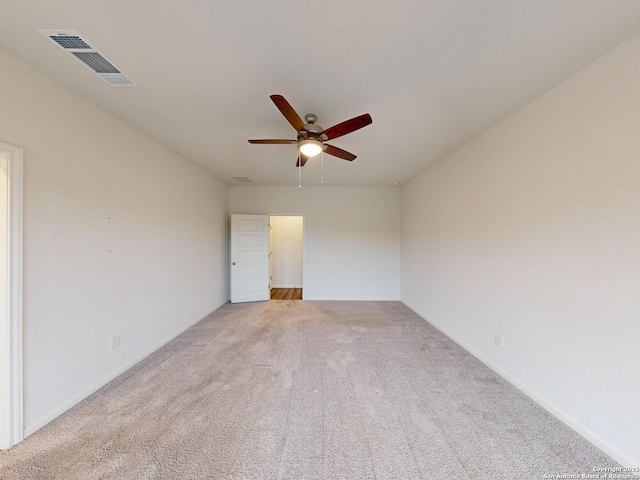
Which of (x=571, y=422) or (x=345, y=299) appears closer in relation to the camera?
(x=571, y=422)

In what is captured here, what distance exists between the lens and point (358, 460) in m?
1.50

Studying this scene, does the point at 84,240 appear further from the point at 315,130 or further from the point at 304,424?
the point at 304,424

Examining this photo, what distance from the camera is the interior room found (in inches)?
55.1

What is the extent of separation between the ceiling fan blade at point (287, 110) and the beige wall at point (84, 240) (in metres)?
1.45

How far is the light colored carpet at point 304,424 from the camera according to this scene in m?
1.46

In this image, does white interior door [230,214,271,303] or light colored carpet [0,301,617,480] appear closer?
light colored carpet [0,301,617,480]

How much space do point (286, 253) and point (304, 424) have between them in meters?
5.29

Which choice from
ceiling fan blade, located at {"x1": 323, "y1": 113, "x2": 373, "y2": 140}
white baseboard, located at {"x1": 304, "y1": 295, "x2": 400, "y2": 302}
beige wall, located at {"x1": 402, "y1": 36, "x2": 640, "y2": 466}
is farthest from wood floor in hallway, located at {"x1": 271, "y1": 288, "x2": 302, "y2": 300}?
ceiling fan blade, located at {"x1": 323, "y1": 113, "x2": 373, "y2": 140}

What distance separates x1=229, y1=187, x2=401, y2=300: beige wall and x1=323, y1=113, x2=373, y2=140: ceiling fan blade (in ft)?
10.9

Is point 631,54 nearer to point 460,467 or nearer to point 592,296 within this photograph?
point 592,296

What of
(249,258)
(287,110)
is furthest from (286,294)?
(287,110)

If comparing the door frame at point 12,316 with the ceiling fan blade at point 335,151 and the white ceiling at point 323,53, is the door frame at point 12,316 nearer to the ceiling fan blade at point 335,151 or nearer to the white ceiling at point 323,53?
the white ceiling at point 323,53

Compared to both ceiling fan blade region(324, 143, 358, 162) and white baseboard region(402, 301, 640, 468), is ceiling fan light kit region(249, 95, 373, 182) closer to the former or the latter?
ceiling fan blade region(324, 143, 358, 162)

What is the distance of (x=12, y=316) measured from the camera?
5.17 feet
